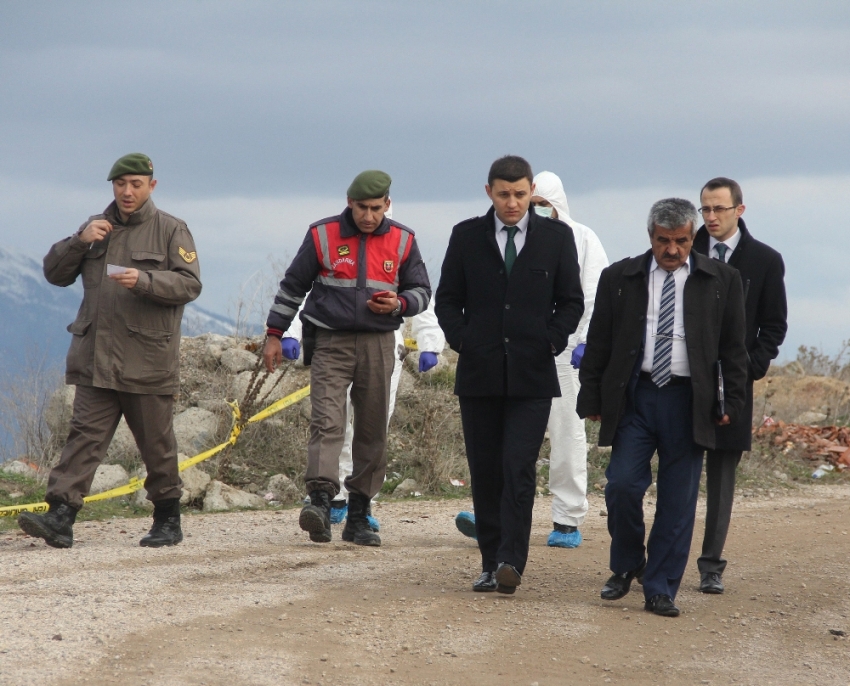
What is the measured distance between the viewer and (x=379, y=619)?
223 inches

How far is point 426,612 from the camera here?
5.86m

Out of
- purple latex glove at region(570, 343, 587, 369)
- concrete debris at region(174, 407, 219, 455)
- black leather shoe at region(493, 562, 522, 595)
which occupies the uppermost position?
purple latex glove at region(570, 343, 587, 369)

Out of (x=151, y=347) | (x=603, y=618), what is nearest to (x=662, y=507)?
(x=603, y=618)

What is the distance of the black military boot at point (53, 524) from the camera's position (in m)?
7.32

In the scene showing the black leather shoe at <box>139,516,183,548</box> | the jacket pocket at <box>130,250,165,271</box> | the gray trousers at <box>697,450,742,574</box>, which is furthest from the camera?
the black leather shoe at <box>139,516,183,548</box>

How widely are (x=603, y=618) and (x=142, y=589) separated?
2312 millimetres

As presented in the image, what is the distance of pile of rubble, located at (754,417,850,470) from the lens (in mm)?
15203

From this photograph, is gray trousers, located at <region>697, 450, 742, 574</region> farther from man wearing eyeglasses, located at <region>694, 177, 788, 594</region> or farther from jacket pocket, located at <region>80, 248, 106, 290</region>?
jacket pocket, located at <region>80, 248, 106, 290</region>

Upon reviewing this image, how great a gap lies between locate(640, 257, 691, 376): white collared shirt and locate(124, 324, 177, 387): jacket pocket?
3.12 meters

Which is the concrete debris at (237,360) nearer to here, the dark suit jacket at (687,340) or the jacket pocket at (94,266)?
the jacket pocket at (94,266)

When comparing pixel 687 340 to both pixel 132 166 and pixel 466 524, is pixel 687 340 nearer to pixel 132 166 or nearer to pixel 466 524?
pixel 466 524

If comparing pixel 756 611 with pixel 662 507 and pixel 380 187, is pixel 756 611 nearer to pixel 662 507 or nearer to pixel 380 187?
pixel 662 507

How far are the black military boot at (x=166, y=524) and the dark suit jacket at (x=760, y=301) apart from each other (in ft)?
11.6

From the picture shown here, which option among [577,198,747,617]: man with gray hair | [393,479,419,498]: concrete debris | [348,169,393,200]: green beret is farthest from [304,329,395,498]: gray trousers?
[393,479,419,498]: concrete debris
